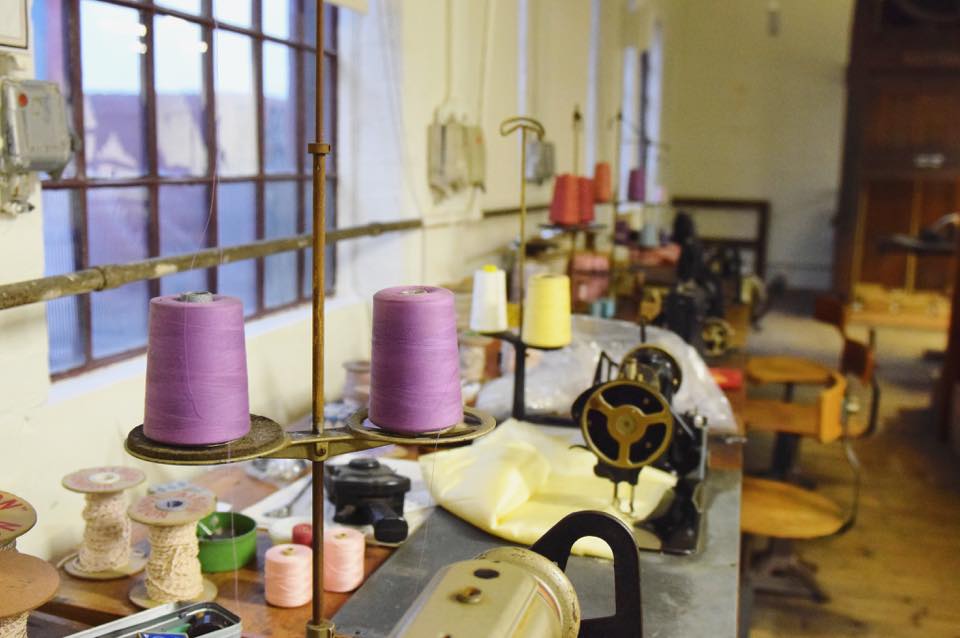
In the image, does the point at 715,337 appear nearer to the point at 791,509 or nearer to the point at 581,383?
the point at 791,509

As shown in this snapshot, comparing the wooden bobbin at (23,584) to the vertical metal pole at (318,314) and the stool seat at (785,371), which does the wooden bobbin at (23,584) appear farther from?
the stool seat at (785,371)

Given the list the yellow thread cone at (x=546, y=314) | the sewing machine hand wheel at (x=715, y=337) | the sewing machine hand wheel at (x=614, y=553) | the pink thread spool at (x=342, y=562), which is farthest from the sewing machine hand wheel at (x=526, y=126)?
the sewing machine hand wheel at (x=715, y=337)

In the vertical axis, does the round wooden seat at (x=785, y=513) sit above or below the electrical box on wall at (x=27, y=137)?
below

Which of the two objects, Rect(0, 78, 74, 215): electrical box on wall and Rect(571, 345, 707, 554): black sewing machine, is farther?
Rect(571, 345, 707, 554): black sewing machine

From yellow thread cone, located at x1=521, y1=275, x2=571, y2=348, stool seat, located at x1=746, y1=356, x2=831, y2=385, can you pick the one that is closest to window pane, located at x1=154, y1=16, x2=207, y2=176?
yellow thread cone, located at x1=521, y1=275, x2=571, y2=348

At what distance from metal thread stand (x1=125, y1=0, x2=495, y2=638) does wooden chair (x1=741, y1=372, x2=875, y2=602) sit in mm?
2027

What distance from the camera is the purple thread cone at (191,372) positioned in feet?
3.99

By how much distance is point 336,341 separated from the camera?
307cm

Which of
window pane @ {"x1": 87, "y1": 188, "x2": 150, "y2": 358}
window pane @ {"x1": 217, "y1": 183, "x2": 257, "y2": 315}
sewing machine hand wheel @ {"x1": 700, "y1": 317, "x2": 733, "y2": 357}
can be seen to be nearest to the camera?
window pane @ {"x1": 87, "y1": 188, "x2": 150, "y2": 358}

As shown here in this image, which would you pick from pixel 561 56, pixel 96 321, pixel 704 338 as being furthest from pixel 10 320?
pixel 561 56

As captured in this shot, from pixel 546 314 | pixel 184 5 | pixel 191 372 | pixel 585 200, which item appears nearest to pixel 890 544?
pixel 585 200

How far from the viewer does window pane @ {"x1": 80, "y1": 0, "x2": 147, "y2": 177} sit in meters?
2.18

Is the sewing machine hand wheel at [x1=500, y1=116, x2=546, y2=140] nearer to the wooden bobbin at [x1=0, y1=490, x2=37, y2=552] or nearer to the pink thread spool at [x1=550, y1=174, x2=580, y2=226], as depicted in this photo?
the pink thread spool at [x1=550, y1=174, x2=580, y2=226]

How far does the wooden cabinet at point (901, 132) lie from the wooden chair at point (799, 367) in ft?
14.7
